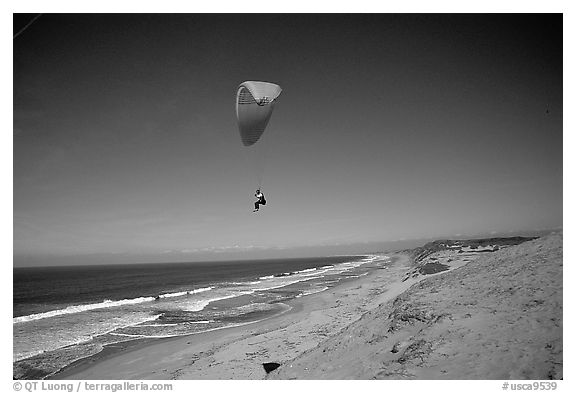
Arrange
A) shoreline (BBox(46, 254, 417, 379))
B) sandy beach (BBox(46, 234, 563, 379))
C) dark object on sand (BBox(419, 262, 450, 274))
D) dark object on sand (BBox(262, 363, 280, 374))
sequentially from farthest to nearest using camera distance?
1. dark object on sand (BBox(419, 262, 450, 274))
2. shoreline (BBox(46, 254, 417, 379))
3. dark object on sand (BBox(262, 363, 280, 374))
4. sandy beach (BBox(46, 234, 563, 379))

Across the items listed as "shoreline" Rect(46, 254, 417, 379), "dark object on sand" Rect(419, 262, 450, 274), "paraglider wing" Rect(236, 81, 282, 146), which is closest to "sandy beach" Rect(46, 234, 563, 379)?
"shoreline" Rect(46, 254, 417, 379)

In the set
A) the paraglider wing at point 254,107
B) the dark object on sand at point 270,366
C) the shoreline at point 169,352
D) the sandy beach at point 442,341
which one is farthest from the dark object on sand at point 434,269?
the paraglider wing at point 254,107

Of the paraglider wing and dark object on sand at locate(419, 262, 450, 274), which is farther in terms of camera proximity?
dark object on sand at locate(419, 262, 450, 274)

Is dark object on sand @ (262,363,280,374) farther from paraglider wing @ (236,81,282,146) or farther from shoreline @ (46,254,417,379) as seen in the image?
paraglider wing @ (236,81,282,146)

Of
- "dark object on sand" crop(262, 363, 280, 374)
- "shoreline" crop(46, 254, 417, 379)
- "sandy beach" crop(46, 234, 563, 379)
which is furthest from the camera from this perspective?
"shoreline" crop(46, 254, 417, 379)

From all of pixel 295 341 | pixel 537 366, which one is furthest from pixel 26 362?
pixel 537 366

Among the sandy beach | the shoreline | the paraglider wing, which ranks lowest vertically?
the shoreline
